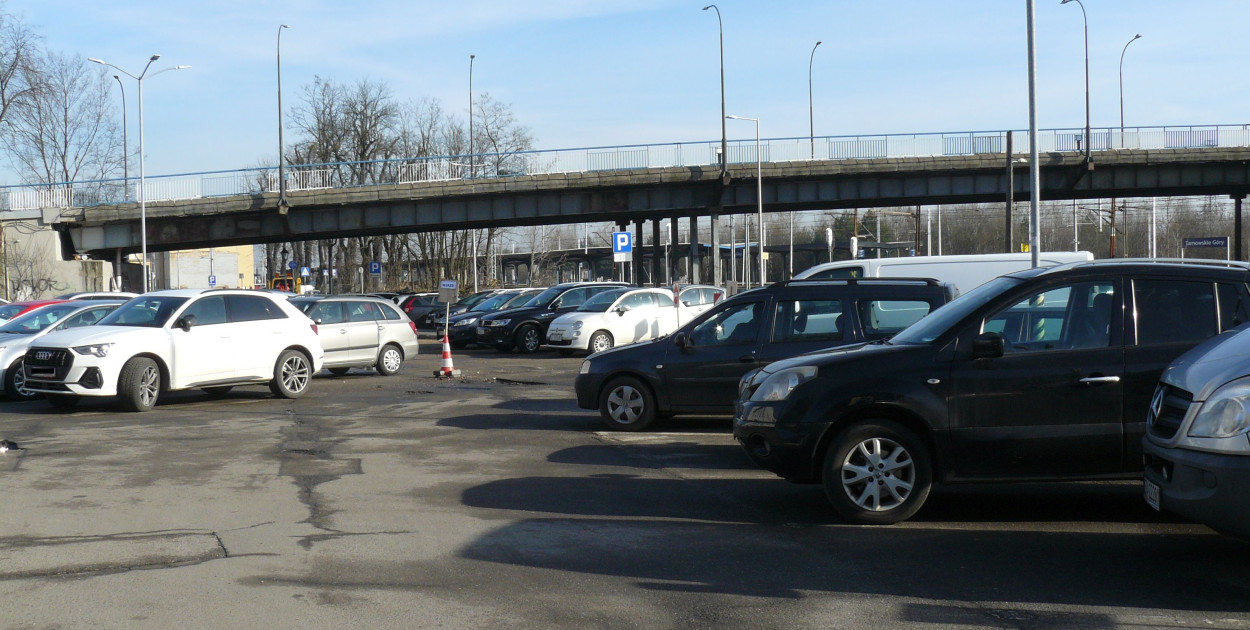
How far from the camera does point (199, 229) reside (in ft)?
151

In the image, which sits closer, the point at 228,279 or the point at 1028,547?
the point at 1028,547

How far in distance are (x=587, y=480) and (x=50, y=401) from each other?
393 inches

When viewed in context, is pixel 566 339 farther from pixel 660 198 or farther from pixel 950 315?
pixel 660 198

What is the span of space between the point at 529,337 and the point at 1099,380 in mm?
21903

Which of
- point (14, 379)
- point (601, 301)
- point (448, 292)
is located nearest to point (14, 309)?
point (14, 379)

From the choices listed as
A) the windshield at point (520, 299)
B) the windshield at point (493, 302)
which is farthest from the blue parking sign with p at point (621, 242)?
the windshield at point (493, 302)

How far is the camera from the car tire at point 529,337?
92.9ft

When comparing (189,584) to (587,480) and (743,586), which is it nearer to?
(743,586)

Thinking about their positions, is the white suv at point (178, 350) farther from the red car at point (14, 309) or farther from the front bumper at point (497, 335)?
the front bumper at point (497, 335)

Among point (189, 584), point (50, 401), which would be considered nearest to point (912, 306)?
point (189, 584)

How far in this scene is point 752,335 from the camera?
11.8 m

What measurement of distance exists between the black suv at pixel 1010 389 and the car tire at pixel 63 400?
1144 cm

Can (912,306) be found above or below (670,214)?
below

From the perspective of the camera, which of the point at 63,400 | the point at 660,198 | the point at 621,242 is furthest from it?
the point at 660,198
